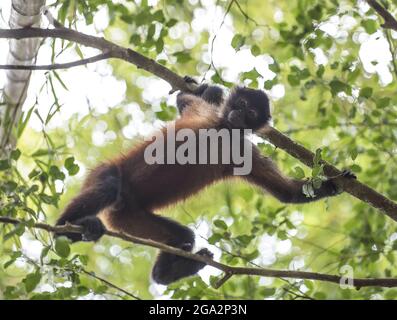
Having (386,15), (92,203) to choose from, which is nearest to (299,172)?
(386,15)

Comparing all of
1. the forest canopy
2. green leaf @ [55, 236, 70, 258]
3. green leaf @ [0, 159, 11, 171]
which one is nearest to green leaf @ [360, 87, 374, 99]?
the forest canopy

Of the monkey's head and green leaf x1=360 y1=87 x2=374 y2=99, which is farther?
the monkey's head

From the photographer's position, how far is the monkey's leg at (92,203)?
22.9 ft

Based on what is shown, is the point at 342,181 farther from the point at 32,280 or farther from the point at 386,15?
the point at 32,280

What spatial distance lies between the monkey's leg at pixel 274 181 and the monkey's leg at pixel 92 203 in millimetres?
1929

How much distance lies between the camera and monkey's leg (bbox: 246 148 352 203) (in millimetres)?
8492

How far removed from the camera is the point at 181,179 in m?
8.55

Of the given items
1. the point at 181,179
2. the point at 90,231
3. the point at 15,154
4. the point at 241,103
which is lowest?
the point at 90,231

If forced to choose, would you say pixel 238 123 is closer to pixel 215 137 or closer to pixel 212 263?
pixel 215 137

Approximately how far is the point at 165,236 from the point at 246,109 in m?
1.98

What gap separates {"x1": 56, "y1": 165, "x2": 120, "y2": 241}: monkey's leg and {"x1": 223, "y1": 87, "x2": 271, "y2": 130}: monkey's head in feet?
5.70

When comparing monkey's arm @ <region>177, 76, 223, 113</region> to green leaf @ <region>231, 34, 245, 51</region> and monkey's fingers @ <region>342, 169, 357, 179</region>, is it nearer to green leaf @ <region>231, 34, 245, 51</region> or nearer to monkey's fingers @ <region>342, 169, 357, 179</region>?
green leaf @ <region>231, 34, 245, 51</region>
